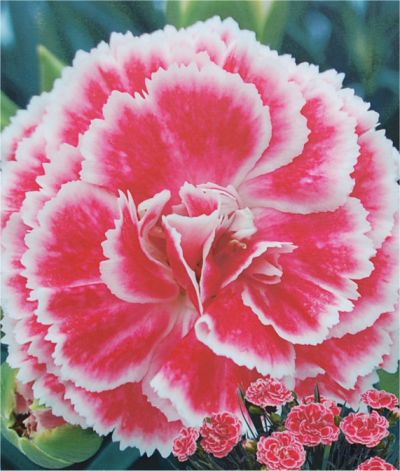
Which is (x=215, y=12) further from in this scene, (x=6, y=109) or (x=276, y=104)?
(x=6, y=109)

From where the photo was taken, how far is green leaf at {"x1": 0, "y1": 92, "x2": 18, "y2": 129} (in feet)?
3.19

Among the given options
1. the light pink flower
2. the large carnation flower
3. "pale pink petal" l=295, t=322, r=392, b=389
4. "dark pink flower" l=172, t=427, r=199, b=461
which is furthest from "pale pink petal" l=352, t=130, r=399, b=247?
"dark pink flower" l=172, t=427, r=199, b=461

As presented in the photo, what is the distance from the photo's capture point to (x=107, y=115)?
91 centimetres

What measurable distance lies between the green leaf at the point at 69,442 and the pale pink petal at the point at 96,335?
0.30 ft

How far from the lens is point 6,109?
0.97 meters

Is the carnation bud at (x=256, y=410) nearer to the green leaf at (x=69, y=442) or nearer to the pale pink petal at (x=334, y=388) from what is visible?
the pale pink petal at (x=334, y=388)

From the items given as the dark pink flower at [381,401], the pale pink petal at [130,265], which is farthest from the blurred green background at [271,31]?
the dark pink flower at [381,401]

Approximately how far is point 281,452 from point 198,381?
0.58ft

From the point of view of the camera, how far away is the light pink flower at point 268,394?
81 cm

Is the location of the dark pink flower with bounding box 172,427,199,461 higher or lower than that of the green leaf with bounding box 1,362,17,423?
higher

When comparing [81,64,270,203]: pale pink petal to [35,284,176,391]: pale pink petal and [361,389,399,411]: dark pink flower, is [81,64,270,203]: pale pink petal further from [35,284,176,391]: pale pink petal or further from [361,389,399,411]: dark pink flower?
[361,389,399,411]: dark pink flower

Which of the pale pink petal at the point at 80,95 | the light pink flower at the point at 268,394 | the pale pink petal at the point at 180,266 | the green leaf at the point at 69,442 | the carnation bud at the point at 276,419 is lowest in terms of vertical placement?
the green leaf at the point at 69,442

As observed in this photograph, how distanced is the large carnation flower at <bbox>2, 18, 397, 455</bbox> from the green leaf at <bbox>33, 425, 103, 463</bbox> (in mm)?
28

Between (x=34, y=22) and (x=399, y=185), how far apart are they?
52 centimetres
